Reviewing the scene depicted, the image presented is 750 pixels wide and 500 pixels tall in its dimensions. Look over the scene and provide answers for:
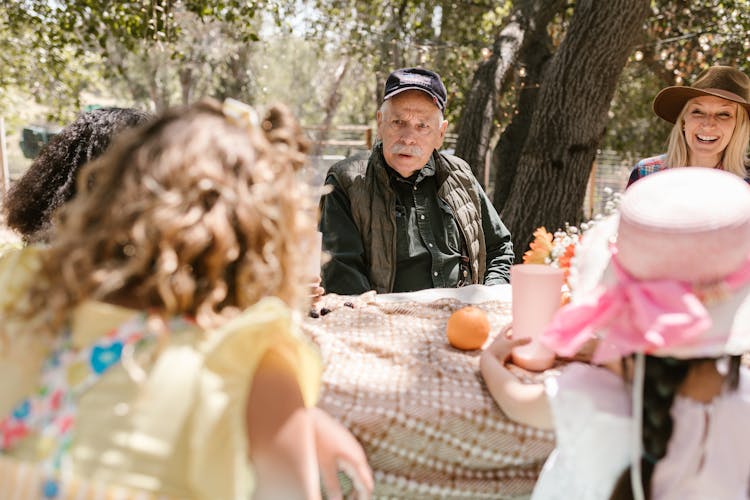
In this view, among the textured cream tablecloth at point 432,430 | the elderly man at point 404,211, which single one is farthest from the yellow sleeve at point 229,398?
the elderly man at point 404,211

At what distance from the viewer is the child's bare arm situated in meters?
1.40

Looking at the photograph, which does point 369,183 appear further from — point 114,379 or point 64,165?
point 114,379

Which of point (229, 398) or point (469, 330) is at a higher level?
point (229, 398)

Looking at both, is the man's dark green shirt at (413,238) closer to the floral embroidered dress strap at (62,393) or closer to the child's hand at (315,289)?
the child's hand at (315,289)

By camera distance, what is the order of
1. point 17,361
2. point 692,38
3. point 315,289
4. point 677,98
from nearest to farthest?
point 17,361 < point 315,289 < point 677,98 < point 692,38

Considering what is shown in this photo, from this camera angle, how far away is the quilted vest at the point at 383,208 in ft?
9.48

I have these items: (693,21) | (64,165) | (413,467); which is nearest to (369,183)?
(64,165)

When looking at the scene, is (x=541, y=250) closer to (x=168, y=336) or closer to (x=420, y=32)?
(x=168, y=336)

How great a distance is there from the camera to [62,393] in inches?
42.9

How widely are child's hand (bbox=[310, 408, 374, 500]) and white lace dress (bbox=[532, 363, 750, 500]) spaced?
0.41m

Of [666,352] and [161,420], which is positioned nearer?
[161,420]

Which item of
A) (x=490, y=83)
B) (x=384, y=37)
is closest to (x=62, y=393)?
(x=490, y=83)

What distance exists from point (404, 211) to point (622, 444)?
177 cm

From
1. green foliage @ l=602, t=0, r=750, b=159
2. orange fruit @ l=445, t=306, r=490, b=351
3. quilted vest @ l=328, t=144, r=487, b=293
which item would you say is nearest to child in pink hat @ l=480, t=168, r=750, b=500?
orange fruit @ l=445, t=306, r=490, b=351
